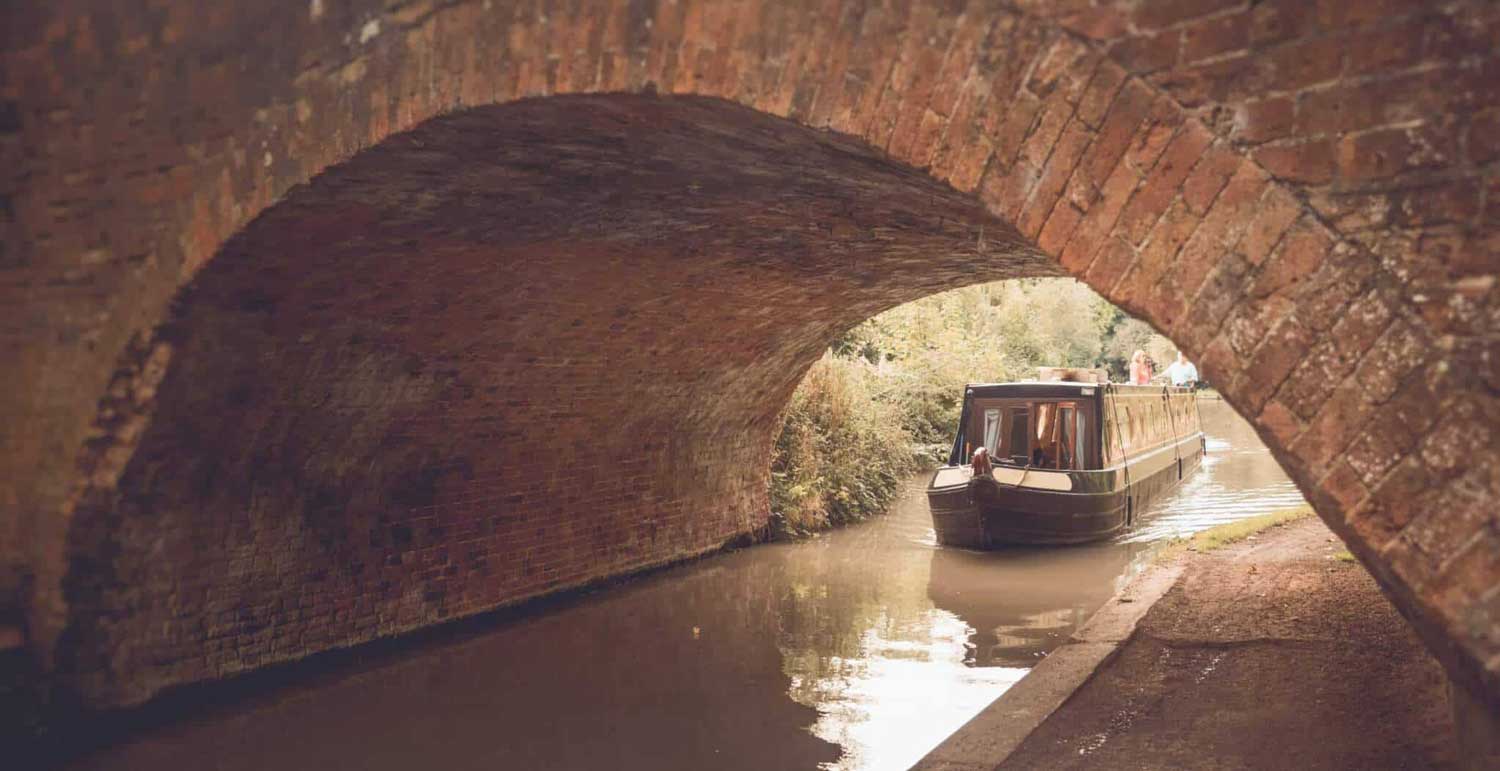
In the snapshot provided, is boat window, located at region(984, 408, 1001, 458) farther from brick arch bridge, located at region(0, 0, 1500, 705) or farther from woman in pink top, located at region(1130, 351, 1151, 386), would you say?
woman in pink top, located at region(1130, 351, 1151, 386)

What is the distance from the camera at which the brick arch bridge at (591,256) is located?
8.50 ft

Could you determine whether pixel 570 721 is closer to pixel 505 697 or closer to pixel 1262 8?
pixel 505 697

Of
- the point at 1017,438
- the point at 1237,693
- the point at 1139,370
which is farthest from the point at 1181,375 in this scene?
the point at 1237,693

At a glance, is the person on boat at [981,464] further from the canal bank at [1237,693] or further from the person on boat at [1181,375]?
the person on boat at [1181,375]

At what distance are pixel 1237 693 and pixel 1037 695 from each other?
36.9 inches

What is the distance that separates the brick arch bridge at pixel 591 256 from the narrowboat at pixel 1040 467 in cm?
318

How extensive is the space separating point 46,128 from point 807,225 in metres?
4.10

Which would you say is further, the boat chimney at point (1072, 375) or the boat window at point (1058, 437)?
the boat chimney at point (1072, 375)

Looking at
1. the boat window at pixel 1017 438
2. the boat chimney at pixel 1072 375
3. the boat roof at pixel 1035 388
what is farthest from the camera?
the boat chimney at pixel 1072 375

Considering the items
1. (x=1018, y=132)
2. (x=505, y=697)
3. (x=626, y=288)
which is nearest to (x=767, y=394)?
(x=626, y=288)

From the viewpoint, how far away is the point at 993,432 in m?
13.4

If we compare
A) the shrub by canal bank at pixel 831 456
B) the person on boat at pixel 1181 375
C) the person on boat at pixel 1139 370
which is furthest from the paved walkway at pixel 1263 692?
the person on boat at pixel 1181 375

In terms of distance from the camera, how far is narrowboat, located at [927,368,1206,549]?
40.3ft

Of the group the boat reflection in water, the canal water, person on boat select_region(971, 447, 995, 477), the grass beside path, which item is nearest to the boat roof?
person on boat select_region(971, 447, 995, 477)
